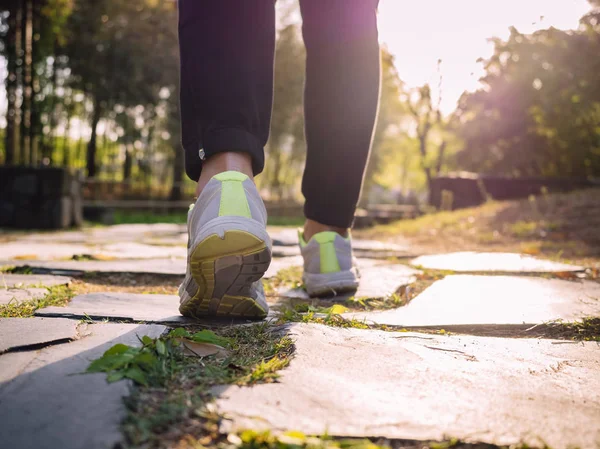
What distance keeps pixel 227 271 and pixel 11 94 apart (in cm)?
1007

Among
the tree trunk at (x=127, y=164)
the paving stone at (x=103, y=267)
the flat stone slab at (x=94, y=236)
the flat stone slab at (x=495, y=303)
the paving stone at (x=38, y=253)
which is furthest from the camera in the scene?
the tree trunk at (x=127, y=164)

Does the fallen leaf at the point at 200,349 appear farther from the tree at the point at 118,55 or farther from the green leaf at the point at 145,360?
the tree at the point at 118,55

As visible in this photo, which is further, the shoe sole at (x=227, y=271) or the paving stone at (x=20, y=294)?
the paving stone at (x=20, y=294)

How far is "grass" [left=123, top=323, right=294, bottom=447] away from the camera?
667 mm

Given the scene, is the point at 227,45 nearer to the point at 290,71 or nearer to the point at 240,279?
the point at 240,279

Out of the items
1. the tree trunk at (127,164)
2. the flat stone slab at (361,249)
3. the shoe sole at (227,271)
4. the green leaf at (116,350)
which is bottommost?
the flat stone slab at (361,249)

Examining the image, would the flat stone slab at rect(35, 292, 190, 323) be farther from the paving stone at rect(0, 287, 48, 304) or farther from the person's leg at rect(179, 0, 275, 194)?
the person's leg at rect(179, 0, 275, 194)

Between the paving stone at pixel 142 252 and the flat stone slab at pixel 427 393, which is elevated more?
the flat stone slab at pixel 427 393

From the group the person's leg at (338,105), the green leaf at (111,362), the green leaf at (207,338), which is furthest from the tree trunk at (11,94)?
the green leaf at (111,362)

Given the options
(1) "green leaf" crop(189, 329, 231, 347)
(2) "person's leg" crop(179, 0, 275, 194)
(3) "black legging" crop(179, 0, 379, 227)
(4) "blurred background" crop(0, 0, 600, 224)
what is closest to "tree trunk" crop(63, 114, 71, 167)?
(4) "blurred background" crop(0, 0, 600, 224)

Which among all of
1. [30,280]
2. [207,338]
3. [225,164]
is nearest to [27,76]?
[30,280]

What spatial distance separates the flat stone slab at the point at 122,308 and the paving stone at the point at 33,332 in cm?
11

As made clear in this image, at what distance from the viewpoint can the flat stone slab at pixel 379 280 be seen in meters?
1.82

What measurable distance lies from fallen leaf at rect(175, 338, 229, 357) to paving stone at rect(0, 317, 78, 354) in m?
0.20
